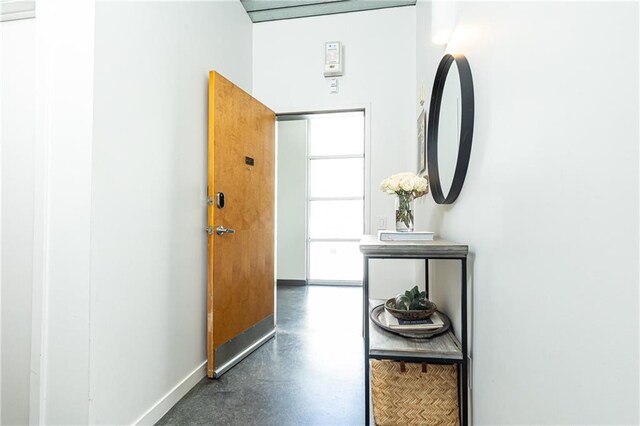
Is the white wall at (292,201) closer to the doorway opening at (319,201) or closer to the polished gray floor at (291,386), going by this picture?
the doorway opening at (319,201)

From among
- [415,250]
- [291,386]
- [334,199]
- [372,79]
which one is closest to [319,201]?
[334,199]

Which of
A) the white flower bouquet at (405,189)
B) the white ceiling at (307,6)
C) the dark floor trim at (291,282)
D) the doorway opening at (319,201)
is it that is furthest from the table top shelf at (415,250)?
the dark floor trim at (291,282)

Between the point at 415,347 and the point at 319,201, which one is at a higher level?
the point at 319,201

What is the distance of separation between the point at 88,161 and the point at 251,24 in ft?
7.57

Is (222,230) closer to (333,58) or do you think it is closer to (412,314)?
(412,314)

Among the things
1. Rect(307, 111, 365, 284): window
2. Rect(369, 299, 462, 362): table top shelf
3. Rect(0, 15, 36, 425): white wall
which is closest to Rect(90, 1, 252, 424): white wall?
Rect(0, 15, 36, 425): white wall

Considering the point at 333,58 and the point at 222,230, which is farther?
the point at 333,58

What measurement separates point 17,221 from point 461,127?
1914 mm

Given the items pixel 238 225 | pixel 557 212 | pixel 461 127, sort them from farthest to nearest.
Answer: pixel 238 225 < pixel 461 127 < pixel 557 212

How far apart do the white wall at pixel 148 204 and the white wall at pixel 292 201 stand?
9.77 feet

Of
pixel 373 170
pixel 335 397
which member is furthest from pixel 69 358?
pixel 373 170

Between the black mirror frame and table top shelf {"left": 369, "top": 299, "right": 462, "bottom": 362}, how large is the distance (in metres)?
0.62

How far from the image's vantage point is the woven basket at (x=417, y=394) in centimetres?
131

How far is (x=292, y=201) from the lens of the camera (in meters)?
5.23
